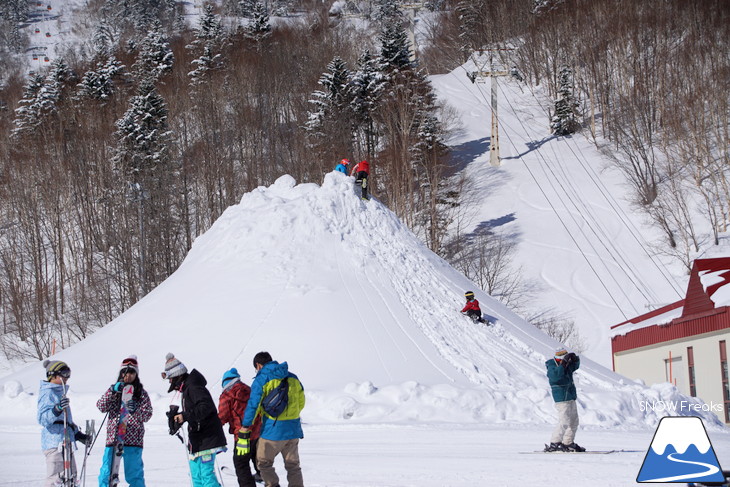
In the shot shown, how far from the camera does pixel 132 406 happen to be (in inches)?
266

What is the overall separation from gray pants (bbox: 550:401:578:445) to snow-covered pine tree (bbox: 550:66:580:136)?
130 ft

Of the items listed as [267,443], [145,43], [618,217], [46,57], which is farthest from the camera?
[46,57]

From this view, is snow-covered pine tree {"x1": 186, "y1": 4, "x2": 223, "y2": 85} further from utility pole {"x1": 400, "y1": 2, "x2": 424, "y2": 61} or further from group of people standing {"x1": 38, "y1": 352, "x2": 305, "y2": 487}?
group of people standing {"x1": 38, "y1": 352, "x2": 305, "y2": 487}

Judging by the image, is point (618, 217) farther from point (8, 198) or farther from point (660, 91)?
point (8, 198)

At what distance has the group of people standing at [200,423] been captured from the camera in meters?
6.15

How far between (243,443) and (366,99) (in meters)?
37.2

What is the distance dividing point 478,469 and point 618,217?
31.3 metres

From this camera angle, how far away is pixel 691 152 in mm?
36438

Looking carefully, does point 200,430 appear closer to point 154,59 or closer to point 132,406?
point 132,406

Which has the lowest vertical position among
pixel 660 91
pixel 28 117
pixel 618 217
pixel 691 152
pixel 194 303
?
pixel 194 303

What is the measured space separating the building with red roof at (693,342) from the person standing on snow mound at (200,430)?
16.3 metres

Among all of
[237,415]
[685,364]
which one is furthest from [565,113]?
[237,415]

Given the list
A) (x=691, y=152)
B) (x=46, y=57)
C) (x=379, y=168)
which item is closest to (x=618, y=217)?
(x=691, y=152)

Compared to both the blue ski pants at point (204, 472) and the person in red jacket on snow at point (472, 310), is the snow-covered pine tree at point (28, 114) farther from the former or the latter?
the blue ski pants at point (204, 472)
